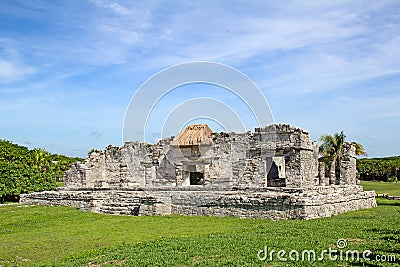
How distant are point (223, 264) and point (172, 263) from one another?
2.96ft

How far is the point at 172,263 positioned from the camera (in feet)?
23.1

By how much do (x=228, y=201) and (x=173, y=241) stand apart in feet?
17.2

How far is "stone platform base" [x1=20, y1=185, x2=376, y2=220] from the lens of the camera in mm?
13109

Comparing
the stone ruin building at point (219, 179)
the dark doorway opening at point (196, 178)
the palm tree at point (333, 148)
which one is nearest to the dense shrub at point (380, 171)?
the palm tree at point (333, 148)

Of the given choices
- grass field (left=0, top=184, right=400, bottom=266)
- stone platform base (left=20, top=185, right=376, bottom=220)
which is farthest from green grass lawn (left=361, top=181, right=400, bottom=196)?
grass field (left=0, top=184, right=400, bottom=266)

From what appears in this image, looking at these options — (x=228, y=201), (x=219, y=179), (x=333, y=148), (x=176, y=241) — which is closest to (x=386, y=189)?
(x=333, y=148)

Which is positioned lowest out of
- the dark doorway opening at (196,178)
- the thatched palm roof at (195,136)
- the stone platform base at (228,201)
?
the stone platform base at (228,201)

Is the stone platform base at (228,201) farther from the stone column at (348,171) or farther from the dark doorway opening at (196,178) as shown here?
the dark doorway opening at (196,178)

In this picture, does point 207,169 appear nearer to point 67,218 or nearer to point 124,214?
point 124,214

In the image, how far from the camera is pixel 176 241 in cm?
917

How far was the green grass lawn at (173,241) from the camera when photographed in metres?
7.37

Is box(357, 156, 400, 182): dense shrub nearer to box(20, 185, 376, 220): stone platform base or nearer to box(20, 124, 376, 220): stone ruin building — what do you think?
box(20, 124, 376, 220): stone ruin building

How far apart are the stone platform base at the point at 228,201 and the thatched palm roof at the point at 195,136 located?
8.03m

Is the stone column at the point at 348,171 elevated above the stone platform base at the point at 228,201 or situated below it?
above
